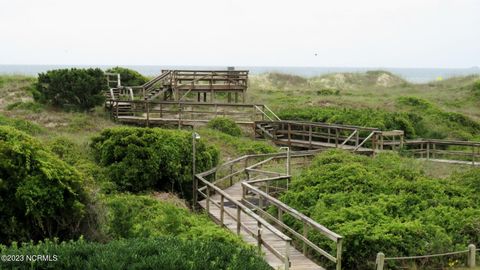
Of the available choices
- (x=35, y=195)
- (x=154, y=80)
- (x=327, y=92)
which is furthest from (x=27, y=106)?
(x=327, y=92)

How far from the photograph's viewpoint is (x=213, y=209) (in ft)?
52.4

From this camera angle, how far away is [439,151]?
24703 millimetres

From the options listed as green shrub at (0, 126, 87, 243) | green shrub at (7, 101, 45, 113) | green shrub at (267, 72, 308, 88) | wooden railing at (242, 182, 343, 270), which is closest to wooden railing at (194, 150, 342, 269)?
wooden railing at (242, 182, 343, 270)

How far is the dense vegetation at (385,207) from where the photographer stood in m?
12.3

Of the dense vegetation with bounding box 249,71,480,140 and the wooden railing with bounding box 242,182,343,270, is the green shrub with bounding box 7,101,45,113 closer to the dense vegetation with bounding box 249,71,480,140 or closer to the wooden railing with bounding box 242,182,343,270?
the dense vegetation with bounding box 249,71,480,140

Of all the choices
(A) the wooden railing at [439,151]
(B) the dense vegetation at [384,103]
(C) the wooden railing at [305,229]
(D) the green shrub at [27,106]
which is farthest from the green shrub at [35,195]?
(B) the dense vegetation at [384,103]

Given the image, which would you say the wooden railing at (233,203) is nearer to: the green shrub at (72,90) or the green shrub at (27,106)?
the green shrub at (72,90)

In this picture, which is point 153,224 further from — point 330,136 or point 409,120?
point 409,120

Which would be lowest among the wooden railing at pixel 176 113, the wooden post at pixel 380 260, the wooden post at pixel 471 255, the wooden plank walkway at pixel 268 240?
the wooden plank walkway at pixel 268 240

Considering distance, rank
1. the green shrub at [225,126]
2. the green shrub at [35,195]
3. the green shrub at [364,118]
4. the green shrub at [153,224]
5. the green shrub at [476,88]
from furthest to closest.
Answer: the green shrub at [476,88], the green shrub at [364,118], the green shrub at [225,126], the green shrub at [35,195], the green shrub at [153,224]

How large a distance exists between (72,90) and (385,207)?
20357 millimetres

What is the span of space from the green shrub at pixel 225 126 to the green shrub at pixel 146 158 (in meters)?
9.46

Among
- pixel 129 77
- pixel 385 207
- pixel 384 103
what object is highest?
pixel 129 77

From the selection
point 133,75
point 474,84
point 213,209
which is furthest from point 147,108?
point 474,84
